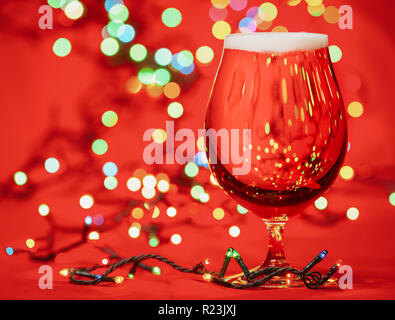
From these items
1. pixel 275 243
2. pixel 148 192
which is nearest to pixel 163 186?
pixel 148 192

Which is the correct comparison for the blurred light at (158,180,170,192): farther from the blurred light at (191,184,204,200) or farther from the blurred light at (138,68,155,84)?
the blurred light at (138,68,155,84)

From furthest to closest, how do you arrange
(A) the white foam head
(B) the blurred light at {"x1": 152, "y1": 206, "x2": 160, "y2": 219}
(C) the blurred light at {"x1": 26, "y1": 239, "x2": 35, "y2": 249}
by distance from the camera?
1. (B) the blurred light at {"x1": 152, "y1": 206, "x2": 160, "y2": 219}
2. (C) the blurred light at {"x1": 26, "y1": 239, "x2": 35, "y2": 249}
3. (A) the white foam head

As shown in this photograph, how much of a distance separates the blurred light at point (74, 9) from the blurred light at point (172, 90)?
0.22 metres

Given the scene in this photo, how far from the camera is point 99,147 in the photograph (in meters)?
1.31

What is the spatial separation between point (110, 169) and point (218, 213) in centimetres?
22

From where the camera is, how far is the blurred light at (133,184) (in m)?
1.30

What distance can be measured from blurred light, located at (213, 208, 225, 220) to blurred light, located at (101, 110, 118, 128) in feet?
0.84

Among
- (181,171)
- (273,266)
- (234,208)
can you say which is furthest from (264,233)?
(273,266)

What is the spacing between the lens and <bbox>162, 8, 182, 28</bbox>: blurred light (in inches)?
51.4

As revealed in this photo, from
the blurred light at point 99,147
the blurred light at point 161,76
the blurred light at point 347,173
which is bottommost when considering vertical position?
the blurred light at point 347,173

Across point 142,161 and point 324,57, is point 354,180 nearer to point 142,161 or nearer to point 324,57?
point 142,161

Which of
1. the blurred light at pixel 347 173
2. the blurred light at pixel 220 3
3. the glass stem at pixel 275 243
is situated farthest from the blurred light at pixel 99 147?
the glass stem at pixel 275 243

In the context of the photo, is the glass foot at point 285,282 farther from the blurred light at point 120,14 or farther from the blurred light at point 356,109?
the blurred light at point 120,14

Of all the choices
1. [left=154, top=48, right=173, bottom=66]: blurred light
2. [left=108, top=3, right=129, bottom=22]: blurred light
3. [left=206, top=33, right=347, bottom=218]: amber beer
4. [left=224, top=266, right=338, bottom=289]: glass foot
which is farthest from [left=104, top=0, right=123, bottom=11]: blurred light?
[left=224, top=266, right=338, bottom=289]: glass foot
